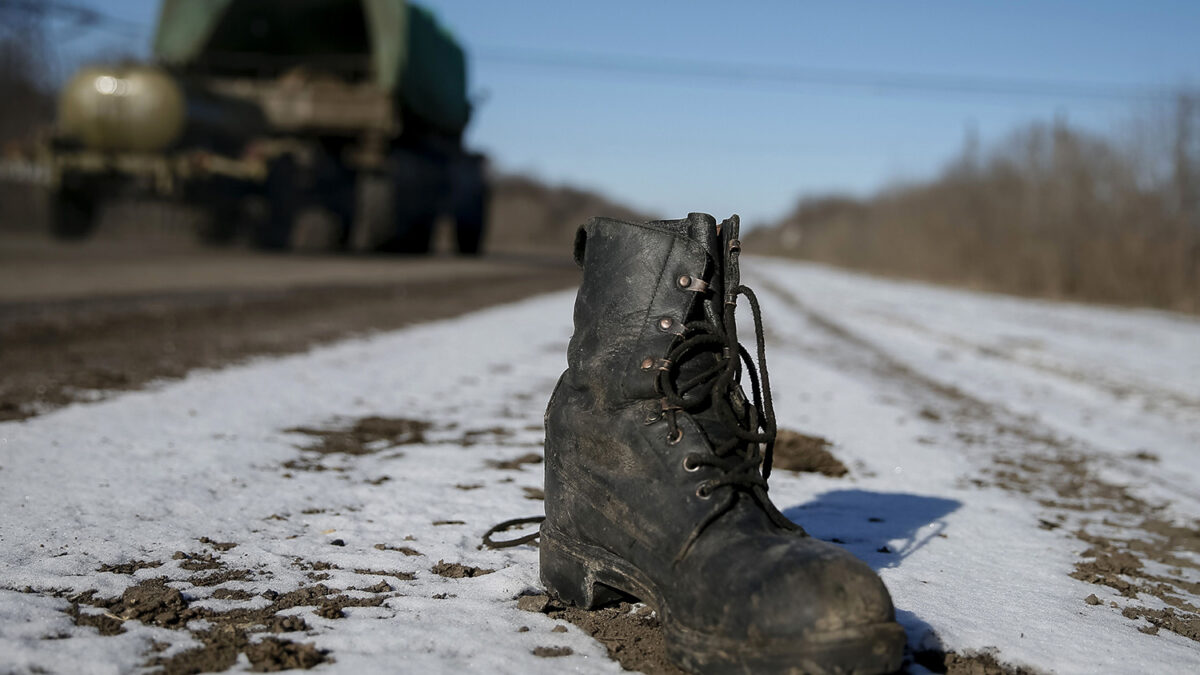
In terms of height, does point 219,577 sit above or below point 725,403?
below

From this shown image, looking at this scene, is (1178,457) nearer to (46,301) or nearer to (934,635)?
(934,635)

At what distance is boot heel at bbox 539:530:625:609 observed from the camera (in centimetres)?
149

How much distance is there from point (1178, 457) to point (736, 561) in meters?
2.71

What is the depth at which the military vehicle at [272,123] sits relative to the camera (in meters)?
12.4

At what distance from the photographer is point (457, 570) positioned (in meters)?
1.64

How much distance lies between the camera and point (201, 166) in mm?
12508

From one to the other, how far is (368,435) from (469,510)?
0.91 metres

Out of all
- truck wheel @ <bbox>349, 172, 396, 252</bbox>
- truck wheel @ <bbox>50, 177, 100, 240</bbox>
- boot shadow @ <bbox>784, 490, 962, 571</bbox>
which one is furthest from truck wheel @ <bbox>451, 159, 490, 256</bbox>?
boot shadow @ <bbox>784, 490, 962, 571</bbox>

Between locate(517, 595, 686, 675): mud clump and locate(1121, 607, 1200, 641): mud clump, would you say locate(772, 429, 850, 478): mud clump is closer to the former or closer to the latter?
locate(1121, 607, 1200, 641): mud clump

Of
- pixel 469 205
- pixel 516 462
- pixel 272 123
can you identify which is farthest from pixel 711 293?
pixel 469 205

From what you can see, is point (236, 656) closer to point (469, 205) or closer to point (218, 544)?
point (218, 544)

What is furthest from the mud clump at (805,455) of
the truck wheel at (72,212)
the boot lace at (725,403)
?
the truck wheel at (72,212)

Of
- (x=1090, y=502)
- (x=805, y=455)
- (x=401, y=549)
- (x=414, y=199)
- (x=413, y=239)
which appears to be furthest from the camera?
(x=413, y=239)

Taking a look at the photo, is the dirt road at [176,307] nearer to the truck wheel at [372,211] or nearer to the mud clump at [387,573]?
the truck wheel at [372,211]
